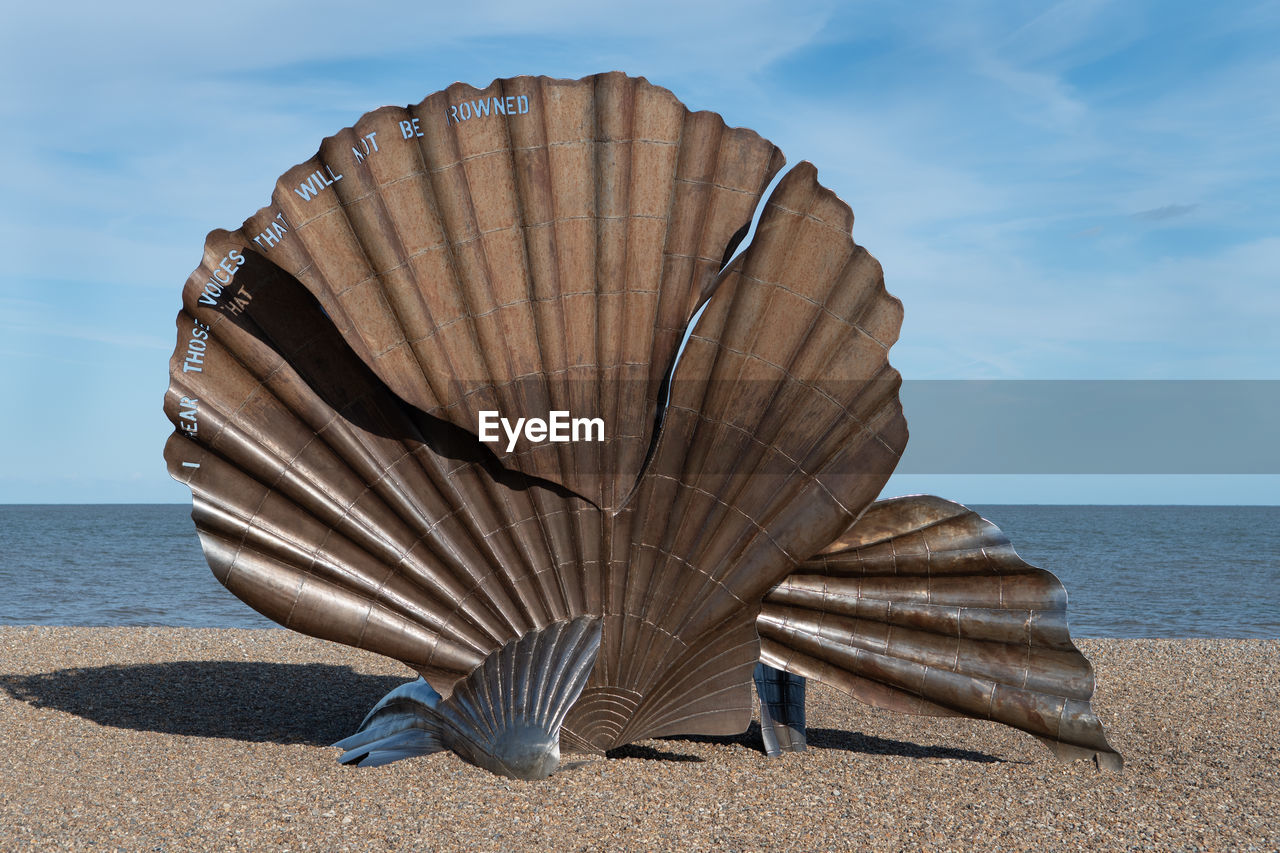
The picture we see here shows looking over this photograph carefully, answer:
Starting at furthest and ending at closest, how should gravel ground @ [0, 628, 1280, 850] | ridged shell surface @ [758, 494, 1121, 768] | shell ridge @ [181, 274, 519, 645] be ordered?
ridged shell surface @ [758, 494, 1121, 768] < shell ridge @ [181, 274, 519, 645] < gravel ground @ [0, 628, 1280, 850]

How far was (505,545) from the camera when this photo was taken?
19.2 ft

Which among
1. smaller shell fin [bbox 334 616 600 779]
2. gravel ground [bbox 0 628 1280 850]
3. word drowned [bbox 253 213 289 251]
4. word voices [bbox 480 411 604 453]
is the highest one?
Result: word drowned [bbox 253 213 289 251]

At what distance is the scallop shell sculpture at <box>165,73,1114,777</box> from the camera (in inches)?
219

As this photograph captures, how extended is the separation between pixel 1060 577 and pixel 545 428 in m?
29.8

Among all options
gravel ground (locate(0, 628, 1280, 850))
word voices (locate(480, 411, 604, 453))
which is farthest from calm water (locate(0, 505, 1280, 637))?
word voices (locate(480, 411, 604, 453))

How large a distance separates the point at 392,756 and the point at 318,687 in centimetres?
370

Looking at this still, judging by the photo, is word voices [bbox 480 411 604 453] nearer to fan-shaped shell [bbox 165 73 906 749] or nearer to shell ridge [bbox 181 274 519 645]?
fan-shaped shell [bbox 165 73 906 749]

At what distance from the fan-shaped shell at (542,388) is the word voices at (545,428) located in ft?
0.22

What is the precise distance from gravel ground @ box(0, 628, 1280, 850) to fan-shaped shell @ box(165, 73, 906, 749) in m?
0.70

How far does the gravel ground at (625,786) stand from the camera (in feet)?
15.9

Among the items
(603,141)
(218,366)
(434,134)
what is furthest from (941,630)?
(218,366)

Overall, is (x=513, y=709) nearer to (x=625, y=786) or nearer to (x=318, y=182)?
(x=625, y=786)

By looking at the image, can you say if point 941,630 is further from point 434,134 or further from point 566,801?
point 434,134

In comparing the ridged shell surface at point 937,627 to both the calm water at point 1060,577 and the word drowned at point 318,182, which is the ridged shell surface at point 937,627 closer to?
the word drowned at point 318,182
